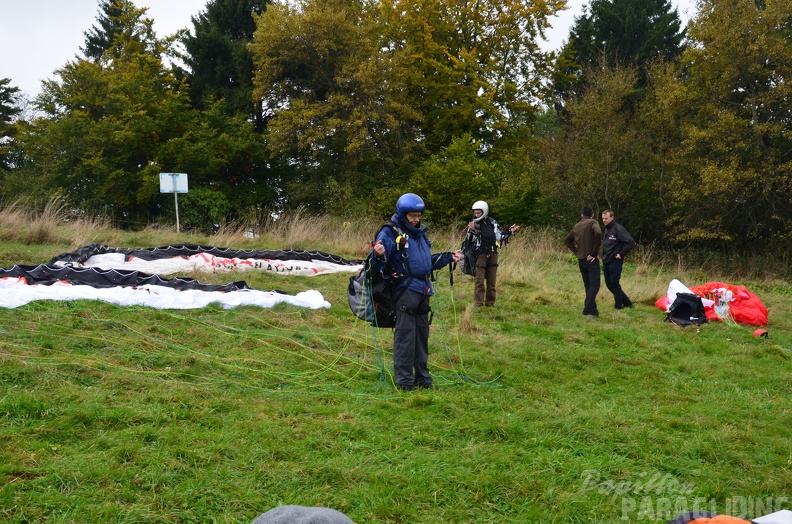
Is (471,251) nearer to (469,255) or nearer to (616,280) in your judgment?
(469,255)

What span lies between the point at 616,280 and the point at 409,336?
6.23 meters

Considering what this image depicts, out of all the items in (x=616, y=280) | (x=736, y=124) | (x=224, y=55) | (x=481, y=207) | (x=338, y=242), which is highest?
(x=224, y=55)

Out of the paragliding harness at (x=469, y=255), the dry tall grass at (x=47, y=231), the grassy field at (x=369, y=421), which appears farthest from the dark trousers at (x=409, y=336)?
the dry tall grass at (x=47, y=231)

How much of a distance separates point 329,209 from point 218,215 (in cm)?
497

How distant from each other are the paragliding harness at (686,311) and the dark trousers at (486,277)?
8.44 feet

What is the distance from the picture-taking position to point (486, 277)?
35.8 feet

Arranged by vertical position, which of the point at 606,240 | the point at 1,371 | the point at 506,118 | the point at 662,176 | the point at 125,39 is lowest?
the point at 1,371

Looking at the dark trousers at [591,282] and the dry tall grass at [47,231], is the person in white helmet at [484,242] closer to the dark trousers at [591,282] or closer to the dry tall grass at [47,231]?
the dark trousers at [591,282]

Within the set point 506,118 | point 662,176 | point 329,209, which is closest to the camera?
point 662,176

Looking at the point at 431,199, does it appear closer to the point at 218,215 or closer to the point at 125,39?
the point at 218,215

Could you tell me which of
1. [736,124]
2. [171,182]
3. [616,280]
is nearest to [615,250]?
[616,280]

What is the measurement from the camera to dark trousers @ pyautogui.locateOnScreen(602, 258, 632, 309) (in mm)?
11289

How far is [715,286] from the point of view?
11.1m

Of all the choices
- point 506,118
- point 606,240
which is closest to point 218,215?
point 506,118
